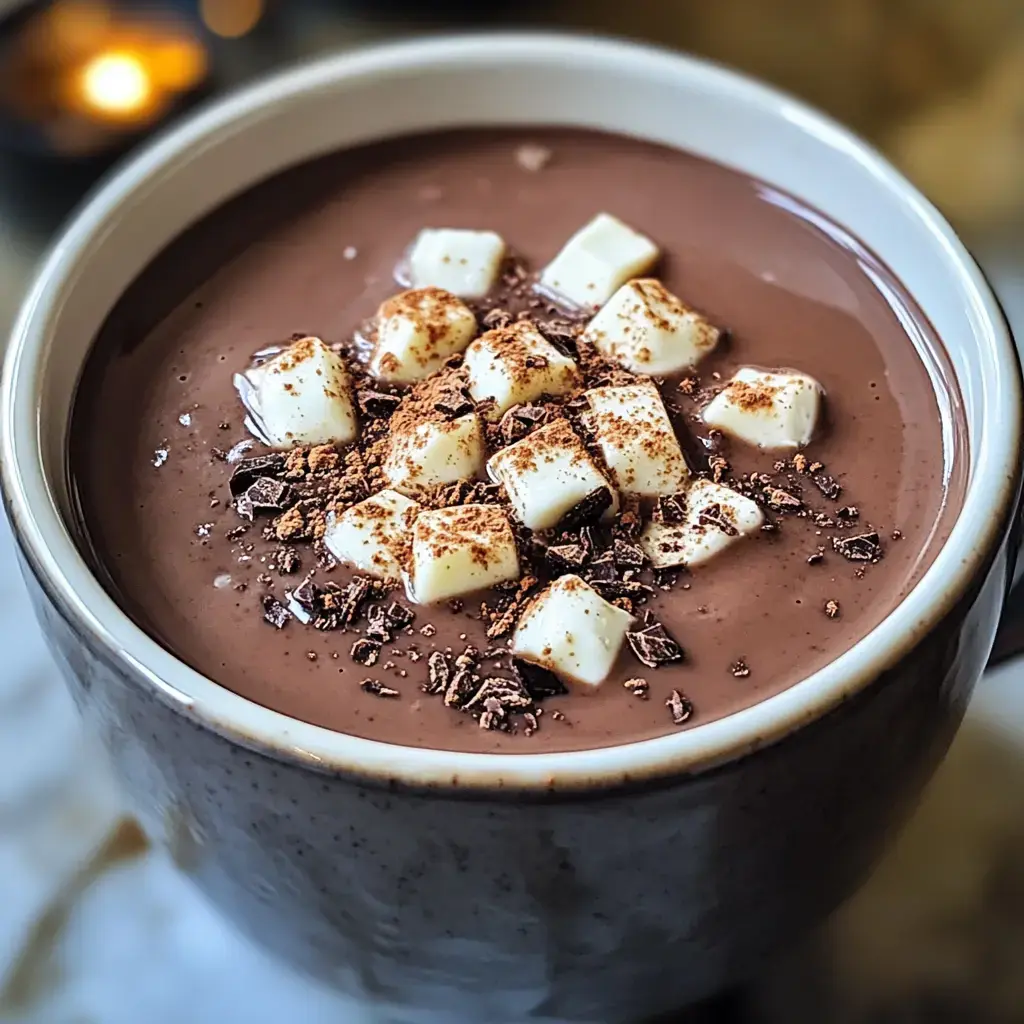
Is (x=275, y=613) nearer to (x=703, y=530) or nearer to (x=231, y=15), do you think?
(x=703, y=530)

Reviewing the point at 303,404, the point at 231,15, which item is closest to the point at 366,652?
the point at 303,404

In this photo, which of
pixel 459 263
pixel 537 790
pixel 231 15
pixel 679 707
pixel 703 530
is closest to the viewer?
pixel 537 790

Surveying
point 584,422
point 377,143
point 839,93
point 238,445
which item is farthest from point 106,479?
point 839,93

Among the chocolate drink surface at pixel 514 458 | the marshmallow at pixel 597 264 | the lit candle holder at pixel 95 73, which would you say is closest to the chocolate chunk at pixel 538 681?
the chocolate drink surface at pixel 514 458

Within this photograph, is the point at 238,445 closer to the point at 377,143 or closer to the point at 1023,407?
the point at 377,143

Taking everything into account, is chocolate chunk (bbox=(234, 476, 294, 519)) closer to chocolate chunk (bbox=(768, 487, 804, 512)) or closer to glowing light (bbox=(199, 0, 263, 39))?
chocolate chunk (bbox=(768, 487, 804, 512))
